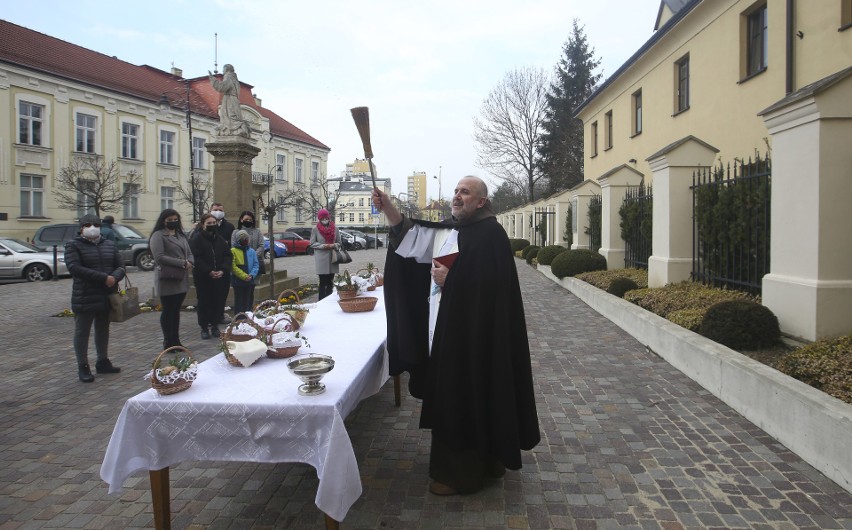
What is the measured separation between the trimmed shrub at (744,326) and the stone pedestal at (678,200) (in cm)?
363

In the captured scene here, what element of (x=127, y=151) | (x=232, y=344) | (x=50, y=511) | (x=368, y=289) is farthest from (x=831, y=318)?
(x=127, y=151)

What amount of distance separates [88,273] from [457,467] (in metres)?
4.82

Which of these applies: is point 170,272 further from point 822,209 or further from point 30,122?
point 30,122

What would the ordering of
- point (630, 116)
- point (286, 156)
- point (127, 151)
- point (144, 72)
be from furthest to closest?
point (286, 156) < point (144, 72) < point (127, 151) < point (630, 116)

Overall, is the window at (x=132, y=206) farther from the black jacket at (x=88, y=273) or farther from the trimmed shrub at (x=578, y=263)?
the black jacket at (x=88, y=273)

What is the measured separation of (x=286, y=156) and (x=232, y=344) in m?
48.5

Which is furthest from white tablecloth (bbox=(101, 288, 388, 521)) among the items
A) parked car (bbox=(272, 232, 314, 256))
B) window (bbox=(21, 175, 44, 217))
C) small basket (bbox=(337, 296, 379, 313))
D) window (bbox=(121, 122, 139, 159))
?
window (bbox=(121, 122, 139, 159))

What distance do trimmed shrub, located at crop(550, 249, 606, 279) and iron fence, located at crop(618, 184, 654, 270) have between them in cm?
69

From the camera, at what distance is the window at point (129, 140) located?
3356cm

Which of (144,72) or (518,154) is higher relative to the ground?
(144,72)

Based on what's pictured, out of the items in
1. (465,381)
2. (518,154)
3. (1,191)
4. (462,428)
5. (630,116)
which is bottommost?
(462,428)

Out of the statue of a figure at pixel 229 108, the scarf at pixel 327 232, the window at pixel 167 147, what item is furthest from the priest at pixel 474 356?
the window at pixel 167 147

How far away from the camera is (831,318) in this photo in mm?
5516

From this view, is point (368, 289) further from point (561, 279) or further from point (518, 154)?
point (518, 154)
